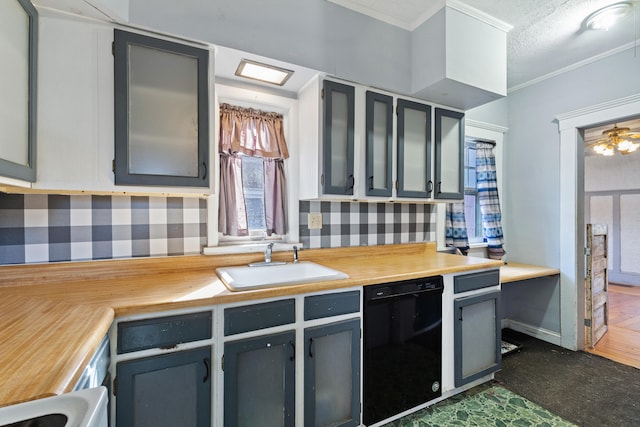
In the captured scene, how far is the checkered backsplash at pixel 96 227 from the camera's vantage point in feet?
4.71

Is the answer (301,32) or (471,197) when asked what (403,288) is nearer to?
(301,32)

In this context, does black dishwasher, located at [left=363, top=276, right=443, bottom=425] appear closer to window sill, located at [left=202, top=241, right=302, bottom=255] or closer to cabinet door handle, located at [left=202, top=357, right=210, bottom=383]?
window sill, located at [left=202, top=241, right=302, bottom=255]

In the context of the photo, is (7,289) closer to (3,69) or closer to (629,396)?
(3,69)

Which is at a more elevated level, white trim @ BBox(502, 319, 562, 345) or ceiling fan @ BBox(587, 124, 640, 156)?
ceiling fan @ BBox(587, 124, 640, 156)

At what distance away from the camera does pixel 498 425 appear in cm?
177

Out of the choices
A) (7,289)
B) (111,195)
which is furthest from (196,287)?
(7,289)

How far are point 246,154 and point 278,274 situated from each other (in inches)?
34.4

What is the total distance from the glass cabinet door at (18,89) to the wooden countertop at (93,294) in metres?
0.51

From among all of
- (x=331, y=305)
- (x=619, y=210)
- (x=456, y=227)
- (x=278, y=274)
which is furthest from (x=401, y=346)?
(x=619, y=210)

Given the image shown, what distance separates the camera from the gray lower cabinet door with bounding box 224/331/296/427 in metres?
1.32

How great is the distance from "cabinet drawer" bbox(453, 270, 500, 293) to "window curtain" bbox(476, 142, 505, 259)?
0.99 meters

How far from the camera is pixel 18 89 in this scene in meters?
1.13

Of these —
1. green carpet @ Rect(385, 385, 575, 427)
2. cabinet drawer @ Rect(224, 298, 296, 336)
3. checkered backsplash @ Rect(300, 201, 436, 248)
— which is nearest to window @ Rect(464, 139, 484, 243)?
checkered backsplash @ Rect(300, 201, 436, 248)

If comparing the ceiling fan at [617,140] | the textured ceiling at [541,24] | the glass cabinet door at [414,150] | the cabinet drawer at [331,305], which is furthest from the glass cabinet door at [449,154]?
the ceiling fan at [617,140]
